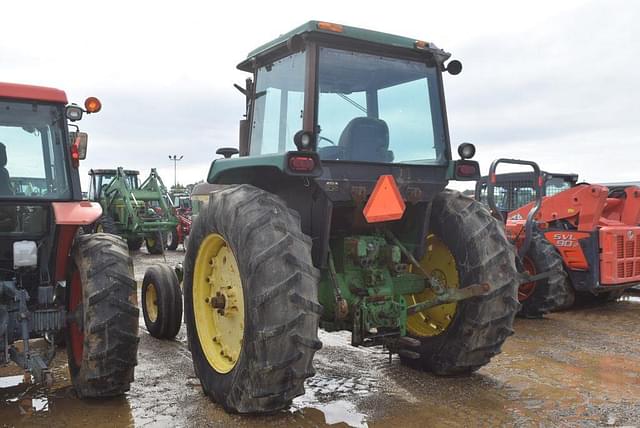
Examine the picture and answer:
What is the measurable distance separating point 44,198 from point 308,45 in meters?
2.16

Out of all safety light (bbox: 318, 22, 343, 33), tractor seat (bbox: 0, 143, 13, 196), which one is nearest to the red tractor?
safety light (bbox: 318, 22, 343, 33)

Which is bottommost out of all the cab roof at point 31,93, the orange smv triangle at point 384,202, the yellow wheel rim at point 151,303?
the yellow wheel rim at point 151,303

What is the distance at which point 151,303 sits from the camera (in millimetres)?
6168

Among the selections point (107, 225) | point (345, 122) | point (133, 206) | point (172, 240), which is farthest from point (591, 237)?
point (172, 240)

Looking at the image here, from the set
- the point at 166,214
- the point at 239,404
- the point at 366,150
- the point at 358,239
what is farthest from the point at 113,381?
the point at 166,214

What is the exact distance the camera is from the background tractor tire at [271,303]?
11.0ft

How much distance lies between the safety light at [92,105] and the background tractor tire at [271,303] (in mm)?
1554

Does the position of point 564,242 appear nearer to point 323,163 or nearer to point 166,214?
point 323,163

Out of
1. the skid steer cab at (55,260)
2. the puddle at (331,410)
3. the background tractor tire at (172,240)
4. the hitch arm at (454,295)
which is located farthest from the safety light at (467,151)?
the background tractor tire at (172,240)

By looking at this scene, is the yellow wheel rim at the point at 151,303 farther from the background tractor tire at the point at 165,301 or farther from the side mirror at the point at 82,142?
the side mirror at the point at 82,142

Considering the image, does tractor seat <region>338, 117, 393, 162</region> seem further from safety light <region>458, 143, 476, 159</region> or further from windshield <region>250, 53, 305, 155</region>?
safety light <region>458, 143, 476, 159</region>

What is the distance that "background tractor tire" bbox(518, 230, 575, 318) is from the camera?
7.02 m

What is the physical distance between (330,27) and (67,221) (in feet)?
7.20

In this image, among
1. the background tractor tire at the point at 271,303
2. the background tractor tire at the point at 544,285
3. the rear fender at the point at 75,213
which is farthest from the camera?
the background tractor tire at the point at 544,285
